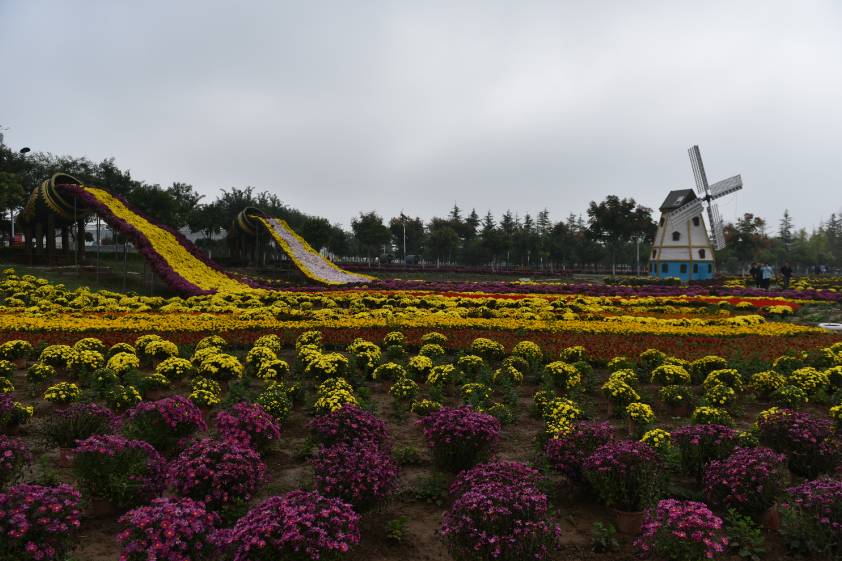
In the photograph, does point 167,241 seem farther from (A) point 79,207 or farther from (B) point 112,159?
(B) point 112,159

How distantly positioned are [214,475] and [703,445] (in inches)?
219

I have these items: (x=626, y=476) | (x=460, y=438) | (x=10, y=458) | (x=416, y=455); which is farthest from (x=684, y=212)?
(x=10, y=458)

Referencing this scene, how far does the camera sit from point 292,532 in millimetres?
4297

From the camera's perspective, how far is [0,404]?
7.71 m

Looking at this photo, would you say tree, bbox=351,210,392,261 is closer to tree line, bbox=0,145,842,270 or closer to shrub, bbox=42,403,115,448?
tree line, bbox=0,145,842,270

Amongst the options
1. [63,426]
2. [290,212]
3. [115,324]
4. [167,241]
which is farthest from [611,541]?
[290,212]

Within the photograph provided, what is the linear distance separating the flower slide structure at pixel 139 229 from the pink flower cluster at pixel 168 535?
940 inches

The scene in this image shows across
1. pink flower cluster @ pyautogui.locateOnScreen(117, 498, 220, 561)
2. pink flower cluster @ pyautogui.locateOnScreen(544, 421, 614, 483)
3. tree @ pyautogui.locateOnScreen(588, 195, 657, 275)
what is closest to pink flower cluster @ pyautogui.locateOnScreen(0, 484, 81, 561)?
pink flower cluster @ pyautogui.locateOnScreen(117, 498, 220, 561)

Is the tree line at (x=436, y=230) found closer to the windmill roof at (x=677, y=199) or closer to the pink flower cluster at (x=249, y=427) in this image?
the windmill roof at (x=677, y=199)

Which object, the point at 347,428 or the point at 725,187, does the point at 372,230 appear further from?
the point at 347,428

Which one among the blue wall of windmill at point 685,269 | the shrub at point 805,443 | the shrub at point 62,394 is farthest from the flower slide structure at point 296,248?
the blue wall of windmill at point 685,269

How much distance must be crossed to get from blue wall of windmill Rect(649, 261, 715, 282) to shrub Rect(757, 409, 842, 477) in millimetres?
53720

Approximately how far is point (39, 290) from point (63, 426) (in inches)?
814

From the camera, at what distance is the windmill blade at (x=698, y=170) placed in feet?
198
